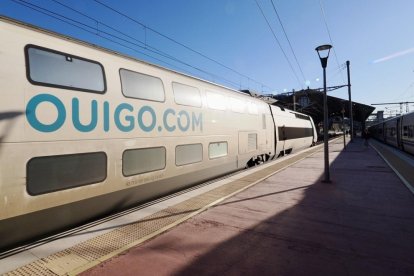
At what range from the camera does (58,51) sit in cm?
503

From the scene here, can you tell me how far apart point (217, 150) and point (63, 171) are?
5.76m

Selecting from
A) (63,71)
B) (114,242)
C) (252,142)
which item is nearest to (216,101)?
(252,142)

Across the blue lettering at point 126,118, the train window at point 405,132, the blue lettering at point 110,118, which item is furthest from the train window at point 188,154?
the train window at point 405,132

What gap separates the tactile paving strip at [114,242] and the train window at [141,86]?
264 cm

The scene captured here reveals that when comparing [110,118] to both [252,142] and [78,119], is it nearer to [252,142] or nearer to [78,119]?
[78,119]

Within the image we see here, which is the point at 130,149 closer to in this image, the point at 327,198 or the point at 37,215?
the point at 37,215

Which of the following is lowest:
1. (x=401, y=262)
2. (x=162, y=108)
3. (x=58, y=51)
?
(x=401, y=262)

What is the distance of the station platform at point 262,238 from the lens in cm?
398

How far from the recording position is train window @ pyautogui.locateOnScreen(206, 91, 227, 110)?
9626mm

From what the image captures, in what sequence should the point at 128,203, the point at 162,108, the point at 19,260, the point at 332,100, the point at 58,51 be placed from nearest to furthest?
the point at 19,260 → the point at 58,51 → the point at 128,203 → the point at 162,108 → the point at 332,100

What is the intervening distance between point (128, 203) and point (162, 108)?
242cm

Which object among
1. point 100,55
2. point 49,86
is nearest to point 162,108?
point 100,55

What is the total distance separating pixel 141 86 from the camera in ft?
22.2

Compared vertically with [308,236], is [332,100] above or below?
above
